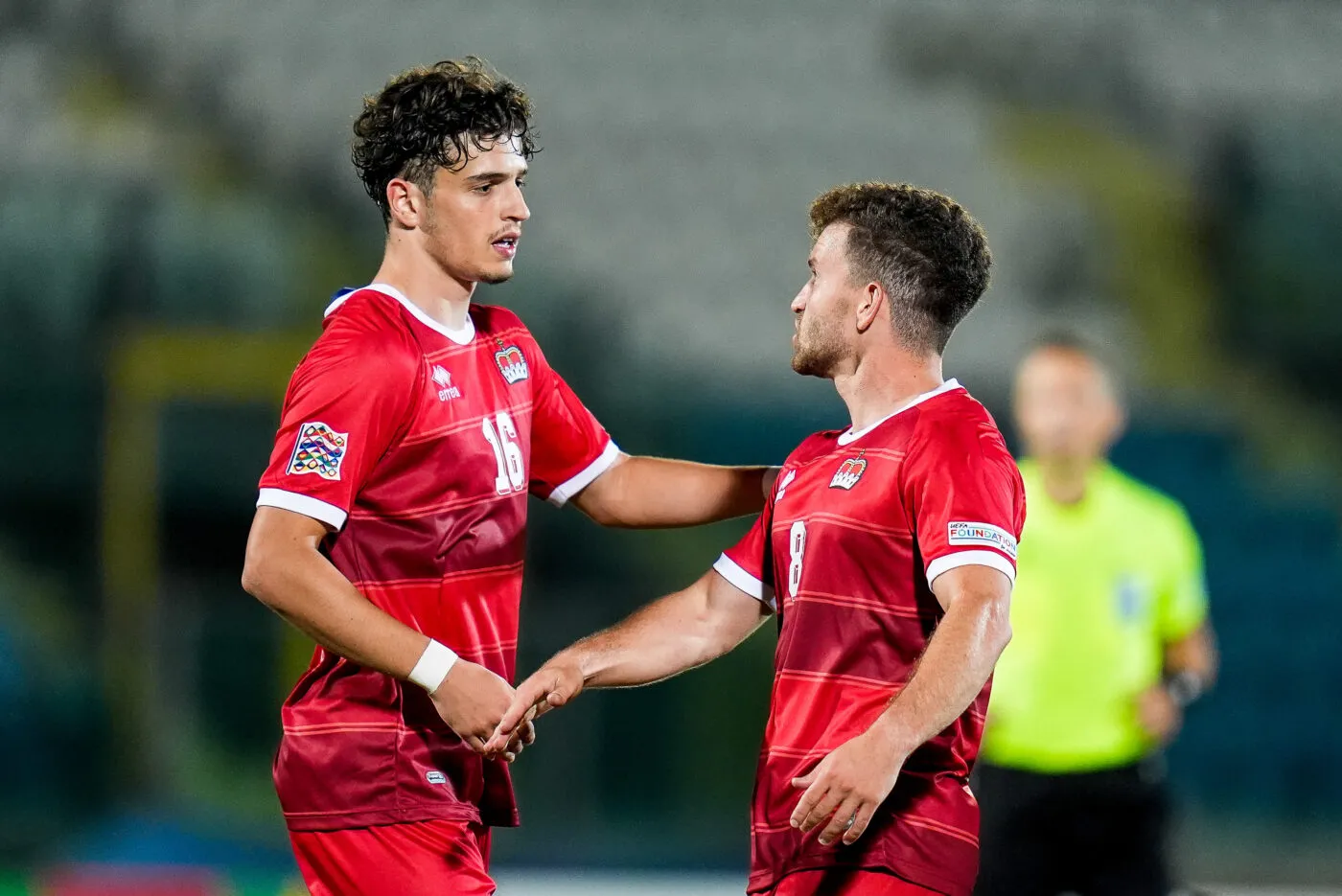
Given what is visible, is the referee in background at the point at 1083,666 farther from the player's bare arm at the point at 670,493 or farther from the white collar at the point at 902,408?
the white collar at the point at 902,408

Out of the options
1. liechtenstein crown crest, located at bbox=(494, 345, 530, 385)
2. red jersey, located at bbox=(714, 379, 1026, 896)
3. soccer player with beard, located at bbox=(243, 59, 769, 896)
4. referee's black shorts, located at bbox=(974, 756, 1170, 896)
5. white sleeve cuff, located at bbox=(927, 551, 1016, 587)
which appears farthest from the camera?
referee's black shorts, located at bbox=(974, 756, 1170, 896)

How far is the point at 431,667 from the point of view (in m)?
2.47

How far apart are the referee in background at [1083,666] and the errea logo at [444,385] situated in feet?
7.14

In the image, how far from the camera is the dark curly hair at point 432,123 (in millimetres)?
2809

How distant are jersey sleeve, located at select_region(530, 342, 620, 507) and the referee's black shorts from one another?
1.73 metres

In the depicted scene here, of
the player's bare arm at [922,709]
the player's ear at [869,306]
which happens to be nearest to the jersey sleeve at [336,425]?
the player's ear at [869,306]

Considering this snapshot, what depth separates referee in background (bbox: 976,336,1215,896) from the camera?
4.20 m

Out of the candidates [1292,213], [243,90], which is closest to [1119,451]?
[1292,213]

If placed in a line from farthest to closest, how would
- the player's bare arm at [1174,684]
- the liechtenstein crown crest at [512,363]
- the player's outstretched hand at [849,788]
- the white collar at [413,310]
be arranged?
the player's bare arm at [1174,684] < the liechtenstein crown crest at [512,363] < the white collar at [413,310] < the player's outstretched hand at [849,788]

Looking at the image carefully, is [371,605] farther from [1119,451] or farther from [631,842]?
[1119,451]

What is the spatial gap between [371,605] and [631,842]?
4.47 metres

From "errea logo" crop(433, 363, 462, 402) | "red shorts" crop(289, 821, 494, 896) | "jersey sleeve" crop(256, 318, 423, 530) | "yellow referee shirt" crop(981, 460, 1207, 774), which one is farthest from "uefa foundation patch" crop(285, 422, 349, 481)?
"yellow referee shirt" crop(981, 460, 1207, 774)

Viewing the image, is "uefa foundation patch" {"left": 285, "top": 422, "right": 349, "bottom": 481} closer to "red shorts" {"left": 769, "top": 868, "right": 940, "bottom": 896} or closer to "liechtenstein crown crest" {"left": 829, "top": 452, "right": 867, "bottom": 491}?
"liechtenstein crown crest" {"left": 829, "top": 452, "right": 867, "bottom": 491}

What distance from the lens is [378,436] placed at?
2574 millimetres
